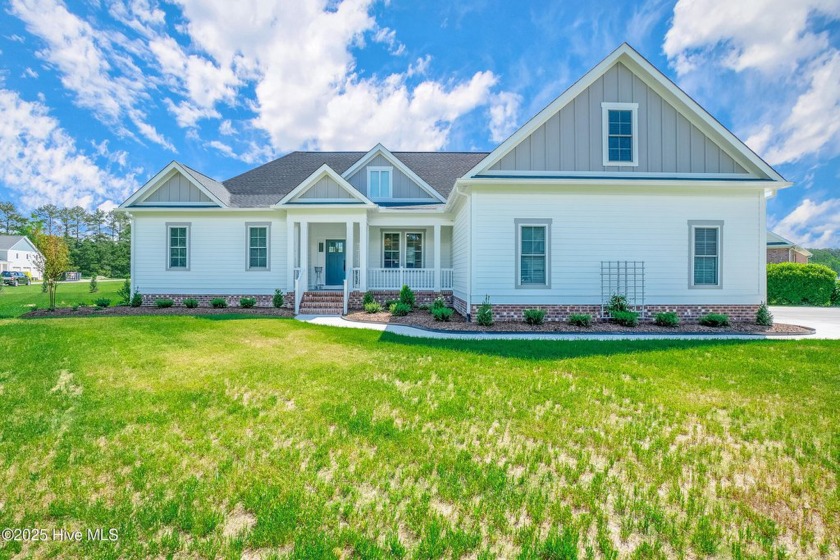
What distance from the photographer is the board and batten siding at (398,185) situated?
642 inches

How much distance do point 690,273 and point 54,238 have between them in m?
21.3

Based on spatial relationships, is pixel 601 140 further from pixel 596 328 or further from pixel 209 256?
pixel 209 256

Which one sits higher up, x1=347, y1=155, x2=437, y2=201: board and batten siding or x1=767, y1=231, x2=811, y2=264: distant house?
x1=347, y1=155, x2=437, y2=201: board and batten siding

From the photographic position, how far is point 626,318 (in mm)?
10195

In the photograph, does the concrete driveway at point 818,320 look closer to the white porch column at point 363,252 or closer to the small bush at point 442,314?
the small bush at point 442,314

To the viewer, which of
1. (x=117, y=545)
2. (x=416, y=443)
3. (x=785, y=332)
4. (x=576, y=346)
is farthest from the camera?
(x=785, y=332)

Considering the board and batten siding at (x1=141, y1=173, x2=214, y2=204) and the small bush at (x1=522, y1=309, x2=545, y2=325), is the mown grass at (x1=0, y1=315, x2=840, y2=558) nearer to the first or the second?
the small bush at (x1=522, y1=309, x2=545, y2=325)

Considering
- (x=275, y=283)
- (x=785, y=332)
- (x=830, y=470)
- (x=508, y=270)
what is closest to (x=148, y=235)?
(x=275, y=283)

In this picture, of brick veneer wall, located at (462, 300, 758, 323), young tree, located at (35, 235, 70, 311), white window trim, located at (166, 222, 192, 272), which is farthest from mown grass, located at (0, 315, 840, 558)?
young tree, located at (35, 235, 70, 311)

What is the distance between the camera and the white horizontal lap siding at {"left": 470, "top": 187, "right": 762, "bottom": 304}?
35.4ft

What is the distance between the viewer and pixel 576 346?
25.1 feet

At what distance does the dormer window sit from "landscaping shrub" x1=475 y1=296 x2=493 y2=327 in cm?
798

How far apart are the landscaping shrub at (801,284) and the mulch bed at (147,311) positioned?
70.3 feet

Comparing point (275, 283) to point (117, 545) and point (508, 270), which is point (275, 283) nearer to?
point (508, 270)
